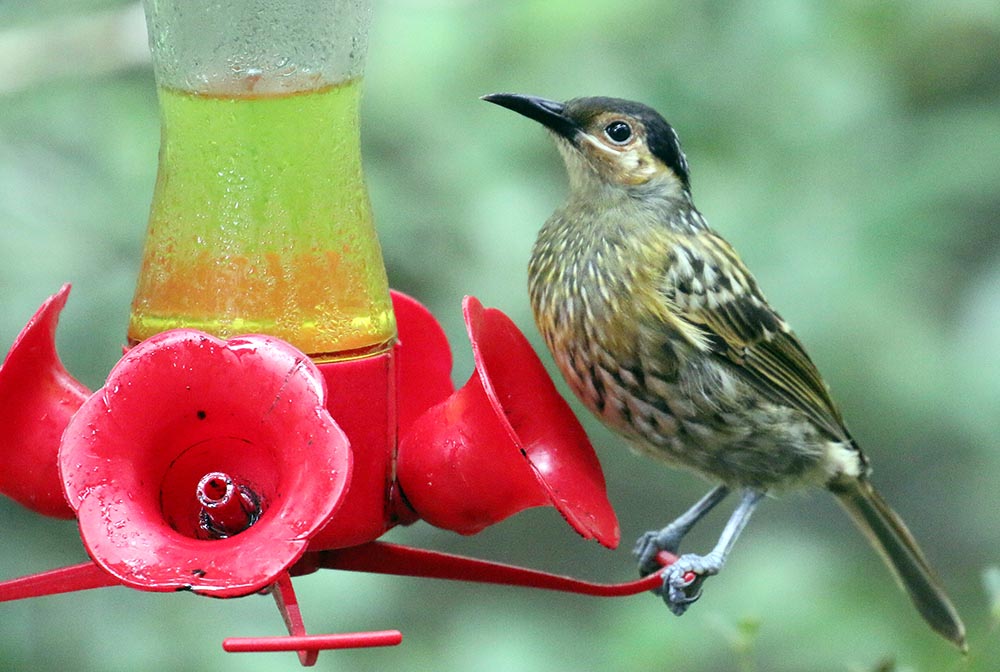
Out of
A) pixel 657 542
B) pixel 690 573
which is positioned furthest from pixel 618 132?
pixel 690 573

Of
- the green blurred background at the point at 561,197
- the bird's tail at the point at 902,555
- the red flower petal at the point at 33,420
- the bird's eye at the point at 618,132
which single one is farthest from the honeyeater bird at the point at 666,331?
the red flower petal at the point at 33,420

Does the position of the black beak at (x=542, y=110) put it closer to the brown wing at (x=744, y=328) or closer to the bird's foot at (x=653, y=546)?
the brown wing at (x=744, y=328)

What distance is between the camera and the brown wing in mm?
3461

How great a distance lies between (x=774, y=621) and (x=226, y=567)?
2.76m

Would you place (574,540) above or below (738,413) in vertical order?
below

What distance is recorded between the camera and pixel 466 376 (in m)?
4.04

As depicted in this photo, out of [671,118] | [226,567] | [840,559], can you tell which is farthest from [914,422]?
[226,567]

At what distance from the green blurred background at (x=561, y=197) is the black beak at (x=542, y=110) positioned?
59 centimetres

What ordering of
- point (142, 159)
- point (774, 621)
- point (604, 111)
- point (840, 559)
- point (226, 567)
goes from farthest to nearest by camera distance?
point (840, 559) < point (774, 621) < point (142, 159) < point (604, 111) < point (226, 567)

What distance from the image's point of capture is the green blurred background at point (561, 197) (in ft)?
12.9

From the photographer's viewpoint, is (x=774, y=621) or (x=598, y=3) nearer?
(x=598, y=3)

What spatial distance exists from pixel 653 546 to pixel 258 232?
1440 millimetres

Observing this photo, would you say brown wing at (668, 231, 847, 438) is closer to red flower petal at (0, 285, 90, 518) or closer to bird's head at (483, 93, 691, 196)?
bird's head at (483, 93, 691, 196)

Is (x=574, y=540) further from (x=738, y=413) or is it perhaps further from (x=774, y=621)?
(x=738, y=413)
